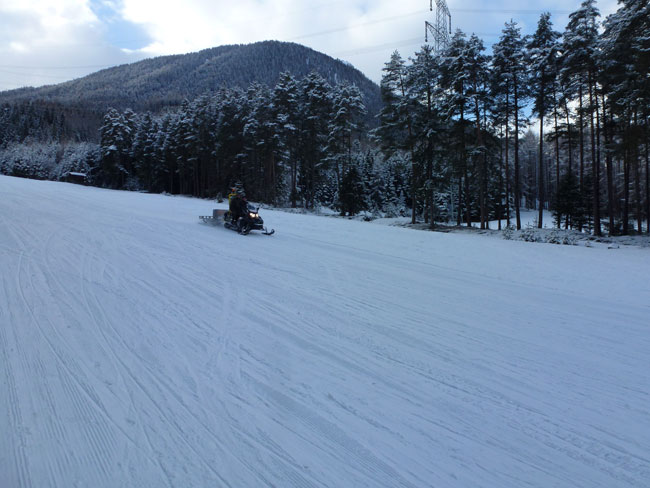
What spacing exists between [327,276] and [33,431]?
17.5 ft

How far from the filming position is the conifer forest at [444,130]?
1950 cm

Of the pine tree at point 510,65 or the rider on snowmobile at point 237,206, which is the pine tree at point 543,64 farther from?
the rider on snowmobile at point 237,206

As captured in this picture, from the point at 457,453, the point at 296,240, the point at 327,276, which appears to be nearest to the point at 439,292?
the point at 327,276

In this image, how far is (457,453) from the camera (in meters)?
2.59

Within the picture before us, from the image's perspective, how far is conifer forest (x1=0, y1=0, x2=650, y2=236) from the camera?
1950 cm

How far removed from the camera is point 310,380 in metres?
3.42

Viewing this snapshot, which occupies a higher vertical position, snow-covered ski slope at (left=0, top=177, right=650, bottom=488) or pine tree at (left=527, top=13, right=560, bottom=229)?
pine tree at (left=527, top=13, right=560, bottom=229)

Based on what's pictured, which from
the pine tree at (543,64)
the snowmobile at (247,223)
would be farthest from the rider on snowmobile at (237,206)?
the pine tree at (543,64)

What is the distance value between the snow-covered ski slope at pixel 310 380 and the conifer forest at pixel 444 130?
54.2 ft

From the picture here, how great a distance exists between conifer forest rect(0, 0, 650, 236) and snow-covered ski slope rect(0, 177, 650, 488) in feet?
54.2

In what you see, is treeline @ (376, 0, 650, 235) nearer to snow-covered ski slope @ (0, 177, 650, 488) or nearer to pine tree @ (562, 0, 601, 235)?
pine tree @ (562, 0, 601, 235)

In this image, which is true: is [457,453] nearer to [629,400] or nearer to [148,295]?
[629,400]

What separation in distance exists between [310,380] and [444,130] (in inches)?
944

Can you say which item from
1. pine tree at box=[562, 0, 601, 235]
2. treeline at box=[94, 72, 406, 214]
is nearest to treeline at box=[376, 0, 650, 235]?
pine tree at box=[562, 0, 601, 235]
